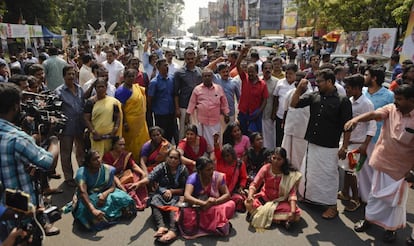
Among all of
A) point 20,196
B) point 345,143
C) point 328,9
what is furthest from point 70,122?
point 328,9

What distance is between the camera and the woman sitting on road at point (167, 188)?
405 cm

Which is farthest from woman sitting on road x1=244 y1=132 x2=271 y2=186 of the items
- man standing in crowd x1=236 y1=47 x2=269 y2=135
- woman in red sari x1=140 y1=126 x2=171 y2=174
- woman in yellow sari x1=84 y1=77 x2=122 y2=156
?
woman in yellow sari x1=84 y1=77 x2=122 y2=156

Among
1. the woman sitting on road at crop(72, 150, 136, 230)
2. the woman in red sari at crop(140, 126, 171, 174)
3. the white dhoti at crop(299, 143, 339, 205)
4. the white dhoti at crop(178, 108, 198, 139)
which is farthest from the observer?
the white dhoti at crop(178, 108, 198, 139)

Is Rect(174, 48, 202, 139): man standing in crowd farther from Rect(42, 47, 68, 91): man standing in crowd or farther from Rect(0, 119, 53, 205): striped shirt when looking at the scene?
Rect(0, 119, 53, 205): striped shirt

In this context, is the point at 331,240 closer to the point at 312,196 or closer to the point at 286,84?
the point at 312,196

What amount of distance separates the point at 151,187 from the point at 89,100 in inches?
58.3

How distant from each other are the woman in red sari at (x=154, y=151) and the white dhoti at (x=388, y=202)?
8.92 ft

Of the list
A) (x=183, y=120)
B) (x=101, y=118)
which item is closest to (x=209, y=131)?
(x=183, y=120)

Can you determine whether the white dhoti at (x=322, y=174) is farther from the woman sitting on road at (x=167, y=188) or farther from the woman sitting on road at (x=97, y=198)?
the woman sitting on road at (x=97, y=198)

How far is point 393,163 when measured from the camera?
3570 millimetres

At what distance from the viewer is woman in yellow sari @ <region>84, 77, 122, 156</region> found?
16.0 feet

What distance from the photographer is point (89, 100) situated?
496cm

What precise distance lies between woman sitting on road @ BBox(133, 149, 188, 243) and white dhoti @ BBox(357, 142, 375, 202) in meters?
2.20

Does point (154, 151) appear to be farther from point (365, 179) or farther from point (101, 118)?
point (365, 179)
